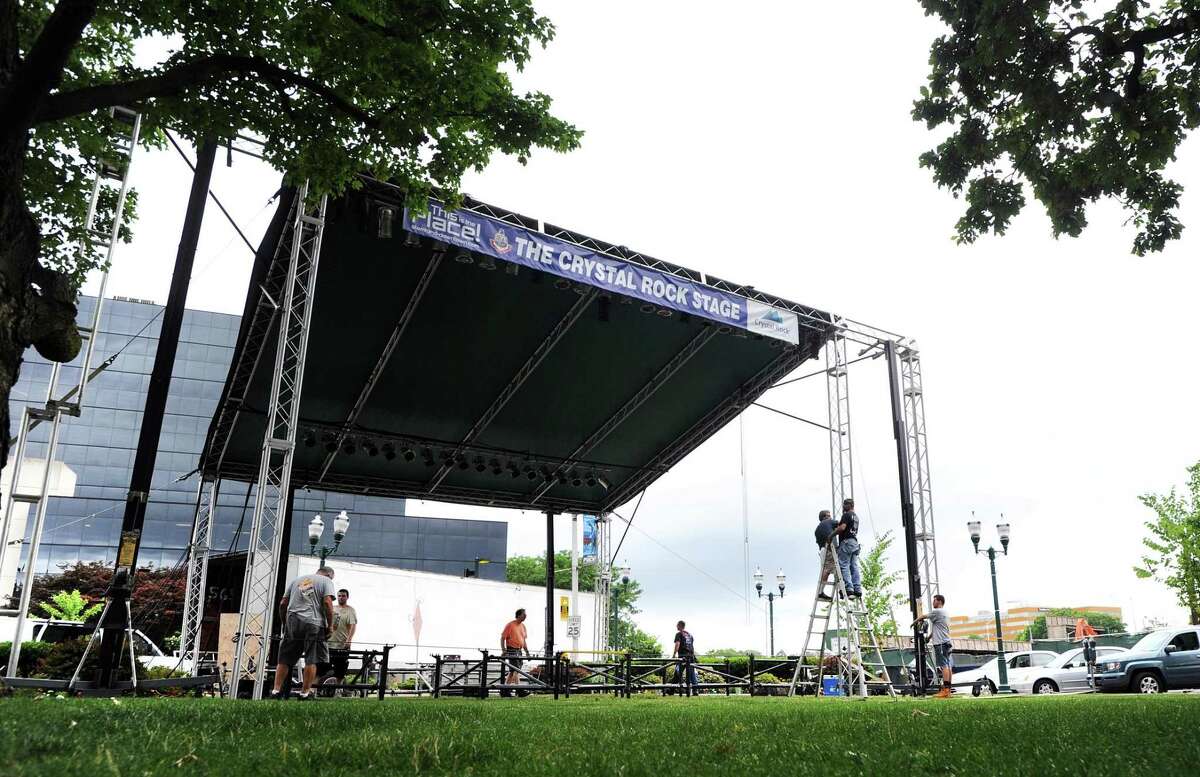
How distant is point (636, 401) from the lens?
19.8 metres

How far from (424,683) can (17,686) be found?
29.1ft

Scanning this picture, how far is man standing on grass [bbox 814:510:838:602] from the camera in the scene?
11648 millimetres

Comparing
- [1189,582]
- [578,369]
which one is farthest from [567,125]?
[1189,582]

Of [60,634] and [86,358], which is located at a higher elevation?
[86,358]

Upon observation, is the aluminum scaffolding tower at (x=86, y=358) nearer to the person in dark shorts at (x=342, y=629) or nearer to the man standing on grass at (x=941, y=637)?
the person in dark shorts at (x=342, y=629)

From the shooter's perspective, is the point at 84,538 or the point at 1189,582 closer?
the point at 1189,582

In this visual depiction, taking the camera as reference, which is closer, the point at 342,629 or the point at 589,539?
the point at 342,629

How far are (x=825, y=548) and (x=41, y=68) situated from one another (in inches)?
420

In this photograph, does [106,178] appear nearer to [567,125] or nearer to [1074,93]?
[567,125]

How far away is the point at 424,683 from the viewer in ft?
54.3

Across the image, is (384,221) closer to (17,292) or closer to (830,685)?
(17,292)

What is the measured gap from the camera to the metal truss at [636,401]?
1816 centimetres

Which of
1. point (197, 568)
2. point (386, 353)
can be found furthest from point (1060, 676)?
point (197, 568)

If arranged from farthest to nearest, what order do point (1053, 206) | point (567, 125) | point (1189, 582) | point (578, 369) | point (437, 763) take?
point (1189, 582) < point (578, 369) < point (567, 125) < point (1053, 206) < point (437, 763)
